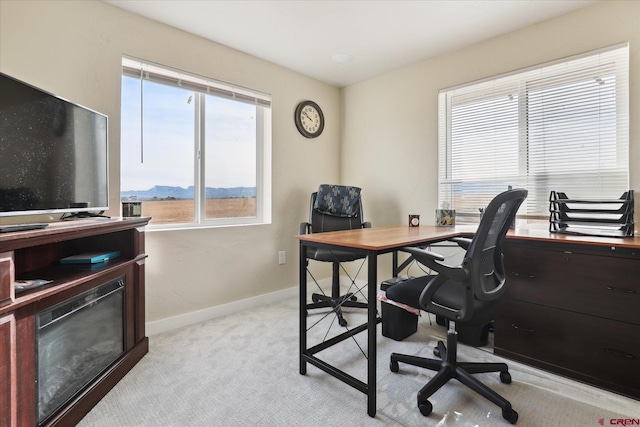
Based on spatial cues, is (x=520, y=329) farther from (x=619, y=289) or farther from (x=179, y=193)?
(x=179, y=193)

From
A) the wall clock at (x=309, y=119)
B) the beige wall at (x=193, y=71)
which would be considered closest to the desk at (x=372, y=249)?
the beige wall at (x=193, y=71)

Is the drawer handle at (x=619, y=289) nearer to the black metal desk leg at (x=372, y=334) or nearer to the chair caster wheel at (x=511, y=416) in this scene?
the chair caster wheel at (x=511, y=416)

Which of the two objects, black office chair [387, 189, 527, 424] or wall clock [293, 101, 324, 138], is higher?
wall clock [293, 101, 324, 138]

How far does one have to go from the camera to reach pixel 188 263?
101 inches

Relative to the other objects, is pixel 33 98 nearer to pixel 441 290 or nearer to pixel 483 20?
pixel 441 290

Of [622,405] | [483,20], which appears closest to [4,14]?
[483,20]

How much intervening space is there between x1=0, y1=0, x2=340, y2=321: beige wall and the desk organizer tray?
2251 millimetres

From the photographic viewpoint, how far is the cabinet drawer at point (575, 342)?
1.62 m

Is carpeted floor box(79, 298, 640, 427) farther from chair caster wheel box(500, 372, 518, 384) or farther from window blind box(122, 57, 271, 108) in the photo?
window blind box(122, 57, 271, 108)

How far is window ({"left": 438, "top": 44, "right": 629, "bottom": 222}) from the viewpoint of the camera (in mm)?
2117

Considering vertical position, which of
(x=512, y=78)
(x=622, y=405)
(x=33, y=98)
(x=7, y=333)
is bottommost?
(x=622, y=405)

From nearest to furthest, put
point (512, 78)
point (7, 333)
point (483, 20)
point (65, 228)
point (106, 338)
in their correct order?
point (7, 333) < point (65, 228) < point (106, 338) < point (483, 20) < point (512, 78)

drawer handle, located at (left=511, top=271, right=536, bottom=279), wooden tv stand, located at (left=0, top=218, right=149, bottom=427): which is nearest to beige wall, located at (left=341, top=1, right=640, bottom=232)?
drawer handle, located at (left=511, top=271, right=536, bottom=279)

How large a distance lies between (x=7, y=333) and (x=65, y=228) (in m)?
0.44
